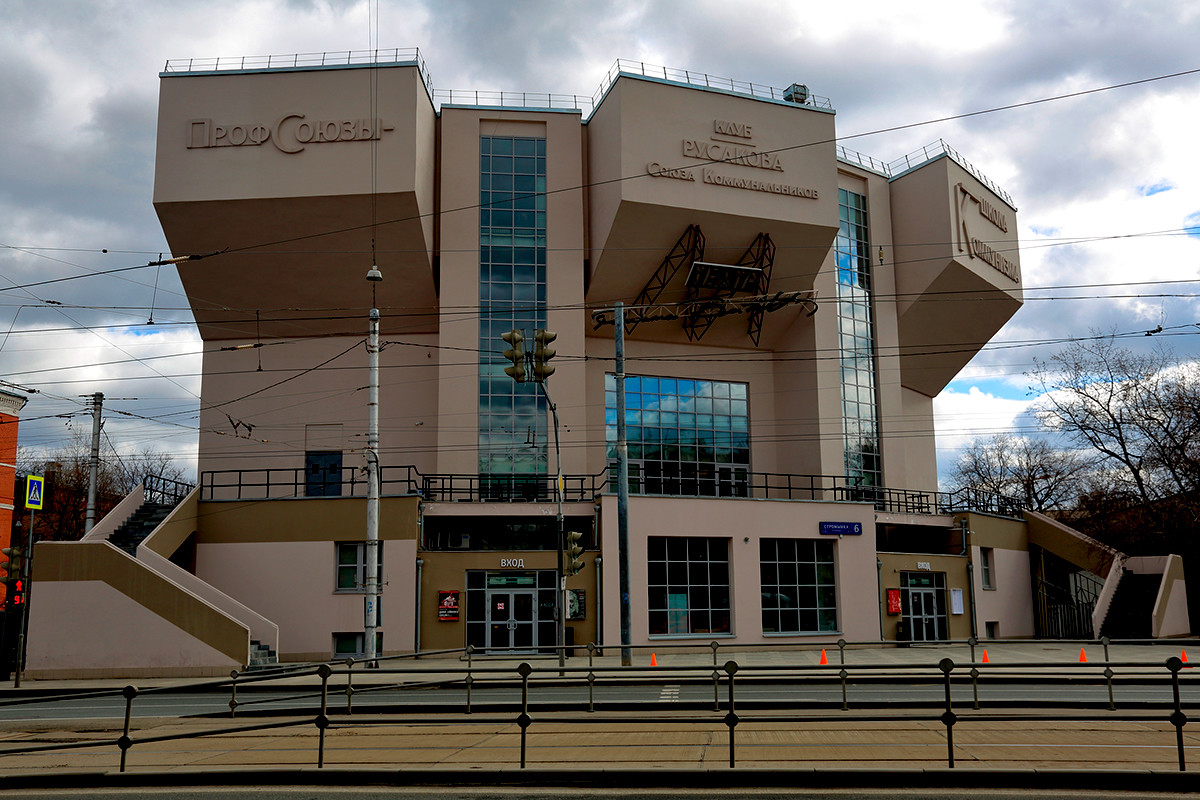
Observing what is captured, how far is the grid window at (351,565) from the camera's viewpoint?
30500 mm

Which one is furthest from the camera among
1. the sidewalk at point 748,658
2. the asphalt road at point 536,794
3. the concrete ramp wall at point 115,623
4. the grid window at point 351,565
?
the grid window at point 351,565

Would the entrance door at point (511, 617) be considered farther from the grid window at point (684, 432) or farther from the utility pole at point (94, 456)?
the utility pole at point (94, 456)

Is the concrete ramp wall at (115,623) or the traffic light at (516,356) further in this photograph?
the concrete ramp wall at (115,623)

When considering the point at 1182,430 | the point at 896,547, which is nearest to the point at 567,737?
the point at 896,547

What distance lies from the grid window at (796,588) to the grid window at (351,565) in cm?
1315

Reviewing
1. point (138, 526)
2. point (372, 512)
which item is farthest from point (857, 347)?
point (138, 526)

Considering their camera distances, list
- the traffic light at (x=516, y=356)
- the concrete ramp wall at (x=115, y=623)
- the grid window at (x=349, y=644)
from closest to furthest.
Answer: the traffic light at (x=516, y=356), the concrete ramp wall at (x=115, y=623), the grid window at (x=349, y=644)

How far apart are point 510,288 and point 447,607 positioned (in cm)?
1304

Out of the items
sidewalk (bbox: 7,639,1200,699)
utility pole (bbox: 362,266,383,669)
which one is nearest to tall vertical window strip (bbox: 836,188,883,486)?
sidewalk (bbox: 7,639,1200,699)

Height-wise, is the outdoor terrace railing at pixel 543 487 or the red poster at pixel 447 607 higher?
the outdoor terrace railing at pixel 543 487

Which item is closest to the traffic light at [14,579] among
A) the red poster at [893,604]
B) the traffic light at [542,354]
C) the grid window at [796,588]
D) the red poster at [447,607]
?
the red poster at [447,607]

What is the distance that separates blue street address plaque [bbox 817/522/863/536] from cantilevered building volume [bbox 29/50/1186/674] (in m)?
0.10

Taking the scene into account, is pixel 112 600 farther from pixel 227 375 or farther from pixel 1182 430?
pixel 1182 430

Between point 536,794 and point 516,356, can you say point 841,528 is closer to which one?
point 516,356
